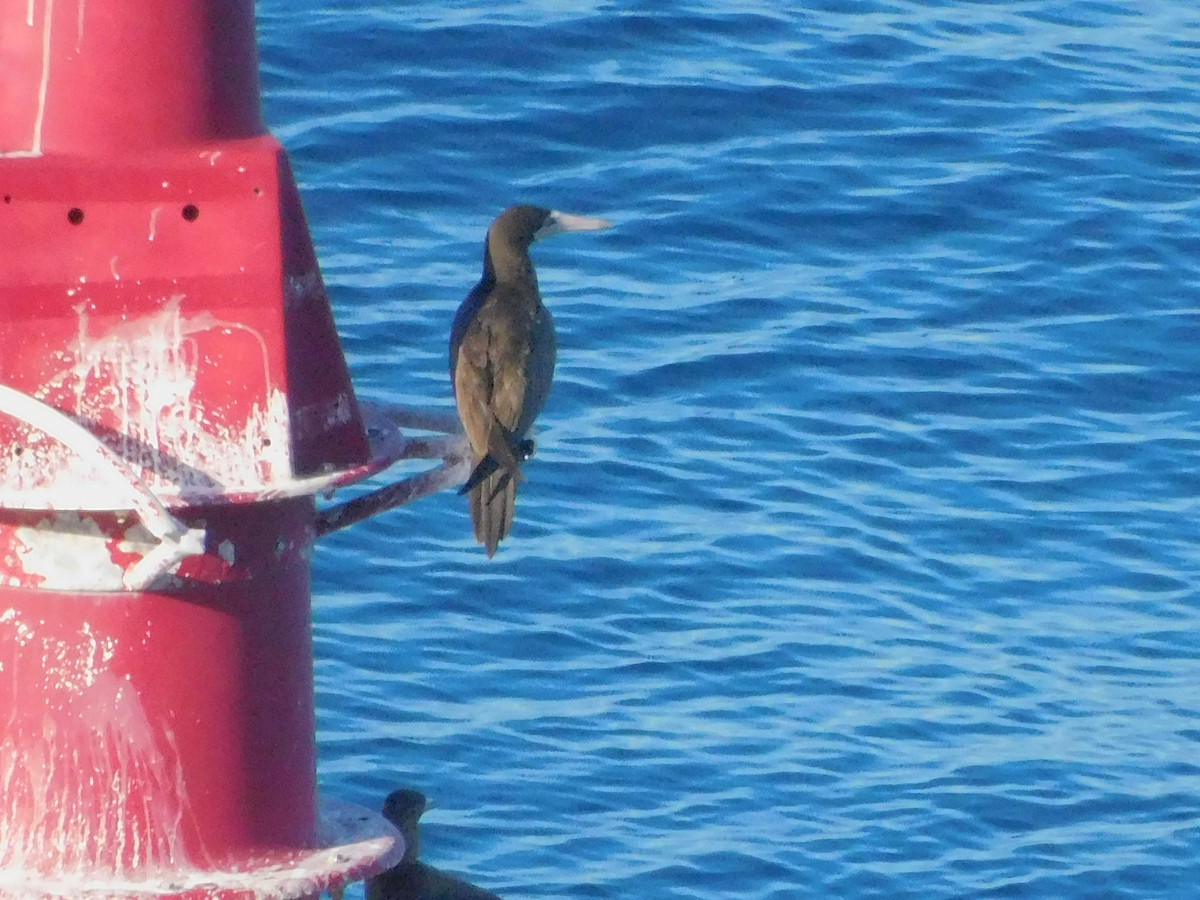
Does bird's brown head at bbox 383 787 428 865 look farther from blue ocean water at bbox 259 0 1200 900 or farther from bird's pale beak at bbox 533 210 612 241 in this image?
bird's pale beak at bbox 533 210 612 241

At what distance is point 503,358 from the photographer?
22.0 ft

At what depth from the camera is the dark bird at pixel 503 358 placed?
5.96 m

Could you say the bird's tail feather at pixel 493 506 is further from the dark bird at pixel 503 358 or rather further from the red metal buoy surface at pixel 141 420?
the red metal buoy surface at pixel 141 420

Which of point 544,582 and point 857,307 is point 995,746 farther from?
point 857,307

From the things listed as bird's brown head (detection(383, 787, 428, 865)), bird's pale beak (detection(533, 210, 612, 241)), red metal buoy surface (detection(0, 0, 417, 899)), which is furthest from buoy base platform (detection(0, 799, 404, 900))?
bird's brown head (detection(383, 787, 428, 865))

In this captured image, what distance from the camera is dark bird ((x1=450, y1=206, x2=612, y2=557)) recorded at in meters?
5.96

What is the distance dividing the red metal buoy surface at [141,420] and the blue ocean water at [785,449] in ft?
15.7

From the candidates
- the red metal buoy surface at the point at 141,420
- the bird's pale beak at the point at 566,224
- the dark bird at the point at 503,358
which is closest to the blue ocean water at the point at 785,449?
the dark bird at the point at 503,358

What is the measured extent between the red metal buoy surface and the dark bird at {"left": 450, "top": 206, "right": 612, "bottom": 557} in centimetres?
280

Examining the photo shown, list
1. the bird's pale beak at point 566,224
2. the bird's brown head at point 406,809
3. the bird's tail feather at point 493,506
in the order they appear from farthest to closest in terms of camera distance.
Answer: the bird's brown head at point 406,809
the bird's pale beak at point 566,224
the bird's tail feather at point 493,506

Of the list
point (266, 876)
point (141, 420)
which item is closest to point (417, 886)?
point (266, 876)

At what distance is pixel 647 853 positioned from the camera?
8031 millimetres

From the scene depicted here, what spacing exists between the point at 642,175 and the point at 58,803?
33.7 ft

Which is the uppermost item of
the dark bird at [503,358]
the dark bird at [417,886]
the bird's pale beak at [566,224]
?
the bird's pale beak at [566,224]
